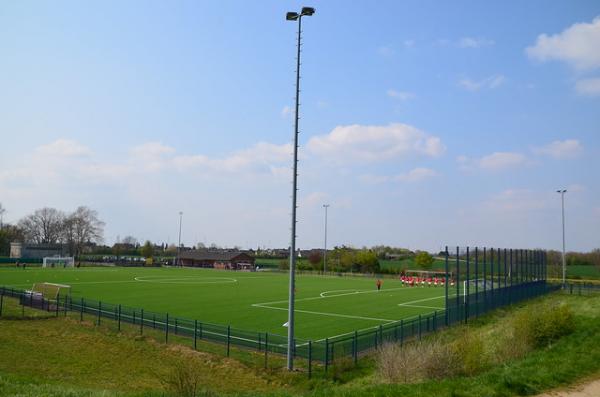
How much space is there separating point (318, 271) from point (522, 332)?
257 feet

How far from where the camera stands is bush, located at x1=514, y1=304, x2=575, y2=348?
709 inches

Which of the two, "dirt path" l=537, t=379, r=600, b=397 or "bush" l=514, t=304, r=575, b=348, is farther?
"bush" l=514, t=304, r=575, b=348

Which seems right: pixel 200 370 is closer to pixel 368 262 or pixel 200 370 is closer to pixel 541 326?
pixel 541 326

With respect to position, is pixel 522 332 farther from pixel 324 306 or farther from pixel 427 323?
pixel 324 306

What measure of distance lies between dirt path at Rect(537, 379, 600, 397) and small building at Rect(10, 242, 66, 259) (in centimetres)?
12330

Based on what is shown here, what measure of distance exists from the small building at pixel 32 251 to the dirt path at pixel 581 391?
123m

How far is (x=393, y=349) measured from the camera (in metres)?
15.6

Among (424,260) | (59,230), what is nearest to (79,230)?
(59,230)

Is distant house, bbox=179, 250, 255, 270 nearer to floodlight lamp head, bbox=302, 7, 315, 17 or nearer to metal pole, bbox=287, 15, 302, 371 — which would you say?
metal pole, bbox=287, 15, 302, 371

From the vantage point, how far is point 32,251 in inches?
4833

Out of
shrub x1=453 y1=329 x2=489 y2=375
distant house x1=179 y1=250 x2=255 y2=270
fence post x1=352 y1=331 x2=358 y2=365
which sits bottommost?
distant house x1=179 y1=250 x2=255 y2=270

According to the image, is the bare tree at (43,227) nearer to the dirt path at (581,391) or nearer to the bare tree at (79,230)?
the bare tree at (79,230)

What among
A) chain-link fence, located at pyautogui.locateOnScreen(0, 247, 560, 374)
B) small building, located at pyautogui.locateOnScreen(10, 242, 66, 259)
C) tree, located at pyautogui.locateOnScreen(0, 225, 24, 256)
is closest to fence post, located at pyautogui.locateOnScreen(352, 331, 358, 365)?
chain-link fence, located at pyautogui.locateOnScreen(0, 247, 560, 374)

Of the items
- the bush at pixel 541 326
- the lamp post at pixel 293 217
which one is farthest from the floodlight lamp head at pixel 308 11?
the bush at pixel 541 326
